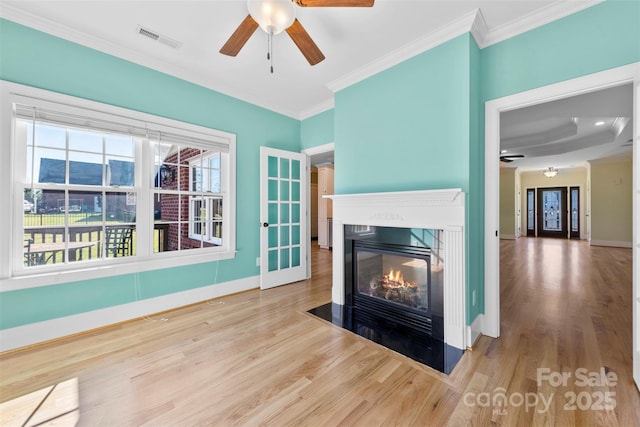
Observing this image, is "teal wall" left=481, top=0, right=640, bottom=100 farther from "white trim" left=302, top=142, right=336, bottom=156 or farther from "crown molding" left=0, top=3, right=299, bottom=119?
"crown molding" left=0, top=3, right=299, bottom=119

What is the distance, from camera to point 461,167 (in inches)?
88.3

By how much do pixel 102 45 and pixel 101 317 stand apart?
2592 mm

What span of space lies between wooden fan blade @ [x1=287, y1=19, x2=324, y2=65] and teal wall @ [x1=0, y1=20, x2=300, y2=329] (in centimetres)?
175

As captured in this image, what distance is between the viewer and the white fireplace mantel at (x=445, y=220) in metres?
2.16

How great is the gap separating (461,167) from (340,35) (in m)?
1.60

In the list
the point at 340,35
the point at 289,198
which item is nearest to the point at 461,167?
the point at 340,35

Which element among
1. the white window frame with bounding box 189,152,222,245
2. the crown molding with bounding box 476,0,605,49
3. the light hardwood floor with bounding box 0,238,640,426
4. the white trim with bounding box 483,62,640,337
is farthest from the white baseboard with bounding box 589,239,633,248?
the white window frame with bounding box 189,152,222,245

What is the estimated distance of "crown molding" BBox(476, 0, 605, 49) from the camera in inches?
78.5

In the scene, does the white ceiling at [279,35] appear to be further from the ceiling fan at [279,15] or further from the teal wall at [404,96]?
the ceiling fan at [279,15]

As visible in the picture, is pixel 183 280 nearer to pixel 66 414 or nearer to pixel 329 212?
pixel 66 414

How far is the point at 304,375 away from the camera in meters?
1.85

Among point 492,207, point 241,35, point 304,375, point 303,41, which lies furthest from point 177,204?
point 492,207

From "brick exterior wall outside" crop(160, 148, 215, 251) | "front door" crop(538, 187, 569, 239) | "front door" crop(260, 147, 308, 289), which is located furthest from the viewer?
"front door" crop(538, 187, 569, 239)

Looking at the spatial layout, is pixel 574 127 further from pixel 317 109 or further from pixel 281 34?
pixel 281 34
